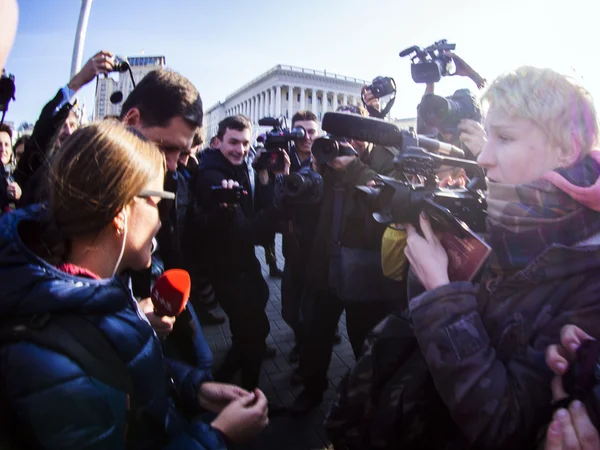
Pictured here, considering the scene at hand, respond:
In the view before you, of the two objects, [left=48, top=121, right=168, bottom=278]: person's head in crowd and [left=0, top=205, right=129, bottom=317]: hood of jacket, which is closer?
[left=0, top=205, right=129, bottom=317]: hood of jacket

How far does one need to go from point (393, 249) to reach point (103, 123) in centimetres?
109

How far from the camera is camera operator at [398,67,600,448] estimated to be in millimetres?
936

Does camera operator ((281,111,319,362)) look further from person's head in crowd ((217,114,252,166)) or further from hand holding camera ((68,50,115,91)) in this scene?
hand holding camera ((68,50,115,91))

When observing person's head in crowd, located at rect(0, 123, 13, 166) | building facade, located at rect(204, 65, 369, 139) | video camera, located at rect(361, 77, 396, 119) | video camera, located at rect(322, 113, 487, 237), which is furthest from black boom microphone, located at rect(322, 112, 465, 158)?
building facade, located at rect(204, 65, 369, 139)

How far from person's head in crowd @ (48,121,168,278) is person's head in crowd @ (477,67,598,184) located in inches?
44.7

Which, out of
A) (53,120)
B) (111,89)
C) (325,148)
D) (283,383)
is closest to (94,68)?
(53,120)

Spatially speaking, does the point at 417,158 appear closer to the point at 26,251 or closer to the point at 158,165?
the point at 158,165

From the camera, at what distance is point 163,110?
6.23 ft

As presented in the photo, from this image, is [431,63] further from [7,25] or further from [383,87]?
[7,25]

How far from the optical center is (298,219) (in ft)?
9.78

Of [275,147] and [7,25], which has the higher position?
[7,25]

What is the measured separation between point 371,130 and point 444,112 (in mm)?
929

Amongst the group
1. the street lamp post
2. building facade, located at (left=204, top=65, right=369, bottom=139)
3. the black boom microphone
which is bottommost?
the black boom microphone

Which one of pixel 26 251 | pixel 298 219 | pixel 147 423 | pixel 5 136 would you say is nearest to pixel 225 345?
pixel 298 219
